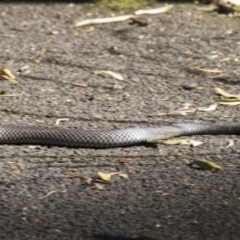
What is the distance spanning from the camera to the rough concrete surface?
5629 mm

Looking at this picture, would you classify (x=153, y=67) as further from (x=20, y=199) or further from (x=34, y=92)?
(x=20, y=199)

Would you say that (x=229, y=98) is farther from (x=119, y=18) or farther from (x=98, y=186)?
(x=119, y=18)

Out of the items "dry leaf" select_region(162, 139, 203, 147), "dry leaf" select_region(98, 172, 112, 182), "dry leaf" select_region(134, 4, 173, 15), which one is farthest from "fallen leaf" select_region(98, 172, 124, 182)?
"dry leaf" select_region(134, 4, 173, 15)

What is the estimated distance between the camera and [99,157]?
6.68 metres

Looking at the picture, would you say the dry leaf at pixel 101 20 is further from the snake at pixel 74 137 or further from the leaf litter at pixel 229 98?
the snake at pixel 74 137

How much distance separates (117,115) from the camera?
7527 mm

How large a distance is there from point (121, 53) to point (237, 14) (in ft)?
5.56

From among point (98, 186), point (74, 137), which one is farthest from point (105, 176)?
point (74, 137)

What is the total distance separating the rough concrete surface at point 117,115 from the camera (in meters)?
5.63

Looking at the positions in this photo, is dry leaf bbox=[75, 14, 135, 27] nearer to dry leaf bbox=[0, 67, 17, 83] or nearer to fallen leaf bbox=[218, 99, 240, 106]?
A: dry leaf bbox=[0, 67, 17, 83]

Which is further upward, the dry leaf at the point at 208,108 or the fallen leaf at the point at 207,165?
the fallen leaf at the point at 207,165

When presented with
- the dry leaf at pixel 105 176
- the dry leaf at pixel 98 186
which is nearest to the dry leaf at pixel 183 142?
the dry leaf at pixel 105 176

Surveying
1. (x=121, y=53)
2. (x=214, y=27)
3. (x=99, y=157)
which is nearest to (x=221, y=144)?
(x=99, y=157)

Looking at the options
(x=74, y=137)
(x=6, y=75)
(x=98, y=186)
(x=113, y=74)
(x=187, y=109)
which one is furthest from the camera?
(x=113, y=74)
